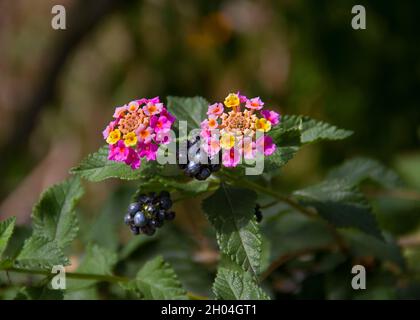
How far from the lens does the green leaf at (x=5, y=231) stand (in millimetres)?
821

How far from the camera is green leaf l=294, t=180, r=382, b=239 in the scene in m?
0.92

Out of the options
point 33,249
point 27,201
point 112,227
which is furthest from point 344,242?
point 27,201

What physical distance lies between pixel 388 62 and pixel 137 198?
4.16ft

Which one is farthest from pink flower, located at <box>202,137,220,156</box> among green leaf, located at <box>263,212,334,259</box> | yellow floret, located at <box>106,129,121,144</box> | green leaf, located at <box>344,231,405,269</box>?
green leaf, located at <box>344,231,405,269</box>

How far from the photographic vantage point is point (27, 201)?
2.37 m

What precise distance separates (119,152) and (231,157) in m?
0.14

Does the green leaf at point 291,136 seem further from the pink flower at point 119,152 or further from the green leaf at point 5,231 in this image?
the green leaf at point 5,231

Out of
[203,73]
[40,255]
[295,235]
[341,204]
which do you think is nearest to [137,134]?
[40,255]

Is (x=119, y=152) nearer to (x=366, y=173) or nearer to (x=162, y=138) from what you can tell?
(x=162, y=138)

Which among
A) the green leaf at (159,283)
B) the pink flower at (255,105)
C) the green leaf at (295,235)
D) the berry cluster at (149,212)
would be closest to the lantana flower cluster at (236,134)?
the pink flower at (255,105)

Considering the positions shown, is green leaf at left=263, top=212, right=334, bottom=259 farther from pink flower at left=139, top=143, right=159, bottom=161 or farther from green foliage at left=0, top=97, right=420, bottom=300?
pink flower at left=139, top=143, right=159, bottom=161

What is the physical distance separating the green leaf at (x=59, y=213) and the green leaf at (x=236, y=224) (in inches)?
9.4

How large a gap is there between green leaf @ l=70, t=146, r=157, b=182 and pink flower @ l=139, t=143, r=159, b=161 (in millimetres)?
30

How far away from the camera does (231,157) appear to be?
761 mm
